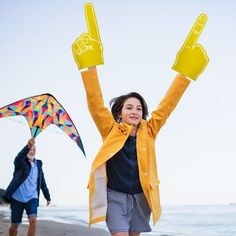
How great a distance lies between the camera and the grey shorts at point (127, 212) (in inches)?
115

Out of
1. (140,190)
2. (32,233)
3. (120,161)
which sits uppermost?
(120,161)

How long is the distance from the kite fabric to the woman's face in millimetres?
4115

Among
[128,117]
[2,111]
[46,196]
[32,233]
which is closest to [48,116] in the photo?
[2,111]

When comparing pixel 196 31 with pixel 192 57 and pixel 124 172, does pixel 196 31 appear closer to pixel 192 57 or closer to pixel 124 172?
pixel 192 57

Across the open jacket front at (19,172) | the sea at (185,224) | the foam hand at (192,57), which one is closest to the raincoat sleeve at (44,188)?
the open jacket front at (19,172)

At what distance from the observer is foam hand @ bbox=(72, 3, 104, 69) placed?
2.99 m

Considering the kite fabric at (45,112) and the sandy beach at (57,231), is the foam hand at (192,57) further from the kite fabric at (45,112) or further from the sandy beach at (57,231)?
the sandy beach at (57,231)

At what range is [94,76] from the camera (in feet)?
9.75

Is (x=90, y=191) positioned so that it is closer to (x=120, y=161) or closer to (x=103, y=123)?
(x=120, y=161)

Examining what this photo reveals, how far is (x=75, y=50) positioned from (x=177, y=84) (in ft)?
2.69

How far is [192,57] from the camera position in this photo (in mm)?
3215

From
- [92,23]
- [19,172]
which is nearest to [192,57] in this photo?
[92,23]

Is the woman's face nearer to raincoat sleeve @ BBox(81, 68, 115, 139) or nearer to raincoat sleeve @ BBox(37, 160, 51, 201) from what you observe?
raincoat sleeve @ BBox(81, 68, 115, 139)

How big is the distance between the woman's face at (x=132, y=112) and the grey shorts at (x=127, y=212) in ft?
1.80
